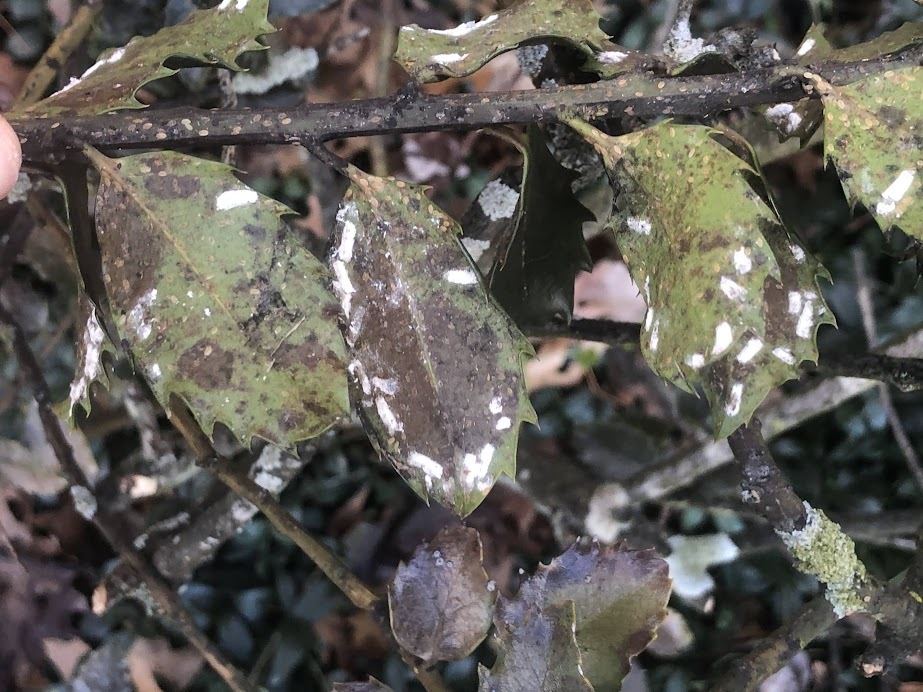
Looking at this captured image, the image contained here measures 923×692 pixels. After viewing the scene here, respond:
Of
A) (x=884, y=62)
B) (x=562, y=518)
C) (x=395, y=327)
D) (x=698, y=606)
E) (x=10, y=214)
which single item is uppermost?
(x=884, y=62)

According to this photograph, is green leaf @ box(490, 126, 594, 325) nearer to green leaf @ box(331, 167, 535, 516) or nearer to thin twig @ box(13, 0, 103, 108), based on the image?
green leaf @ box(331, 167, 535, 516)

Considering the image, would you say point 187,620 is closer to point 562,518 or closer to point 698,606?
point 562,518

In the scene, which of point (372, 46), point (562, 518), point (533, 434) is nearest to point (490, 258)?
point (562, 518)

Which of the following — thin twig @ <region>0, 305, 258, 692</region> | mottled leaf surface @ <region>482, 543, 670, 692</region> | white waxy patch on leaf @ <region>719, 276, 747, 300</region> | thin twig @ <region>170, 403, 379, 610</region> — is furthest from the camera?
thin twig @ <region>0, 305, 258, 692</region>

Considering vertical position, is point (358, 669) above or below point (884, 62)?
below

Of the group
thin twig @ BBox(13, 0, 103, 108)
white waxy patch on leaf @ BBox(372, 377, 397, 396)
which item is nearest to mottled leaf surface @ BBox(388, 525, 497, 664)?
white waxy patch on leaf @ BBox(372, 377, 397, 396)

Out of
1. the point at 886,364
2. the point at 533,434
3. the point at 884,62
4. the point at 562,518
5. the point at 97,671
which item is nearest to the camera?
the point at 884,62

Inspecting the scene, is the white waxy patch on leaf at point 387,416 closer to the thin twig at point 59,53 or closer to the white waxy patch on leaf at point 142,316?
the white waxy patch on leaf at point 142,316

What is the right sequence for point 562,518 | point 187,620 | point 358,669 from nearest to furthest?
1. point 187,620
2. point 562,518
3. point 358,669

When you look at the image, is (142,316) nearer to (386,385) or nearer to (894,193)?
(386,385)
